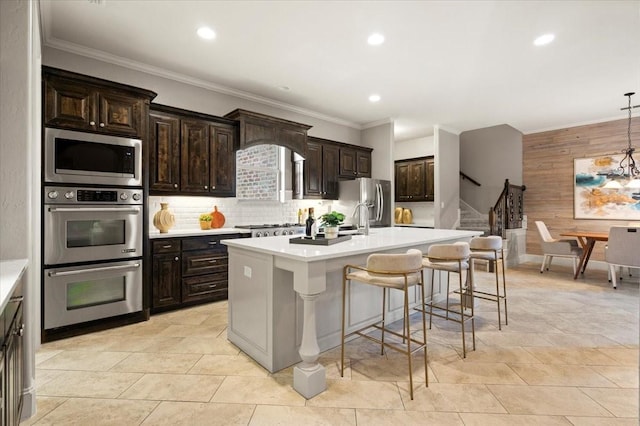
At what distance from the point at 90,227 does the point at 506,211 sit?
7.09m

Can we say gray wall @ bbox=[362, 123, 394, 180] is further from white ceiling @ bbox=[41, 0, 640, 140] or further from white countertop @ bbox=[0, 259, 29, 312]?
white countertop @ bbox=[0, 259, 29, 312]

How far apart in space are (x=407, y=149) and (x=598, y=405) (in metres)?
6.64

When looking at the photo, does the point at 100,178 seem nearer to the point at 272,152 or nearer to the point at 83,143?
the point at 83,143

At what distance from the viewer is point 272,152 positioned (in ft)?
16.5

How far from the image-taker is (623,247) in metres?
4.57

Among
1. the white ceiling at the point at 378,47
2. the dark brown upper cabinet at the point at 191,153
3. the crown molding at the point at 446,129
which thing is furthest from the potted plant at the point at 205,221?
the crown molding at the point at 446,129

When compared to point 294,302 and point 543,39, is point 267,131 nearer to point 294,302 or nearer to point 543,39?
point 294,302

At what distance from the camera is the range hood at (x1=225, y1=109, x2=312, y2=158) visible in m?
4.29

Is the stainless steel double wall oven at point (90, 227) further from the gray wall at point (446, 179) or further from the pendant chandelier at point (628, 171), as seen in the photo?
the pendant chandelier at point (628, 171)

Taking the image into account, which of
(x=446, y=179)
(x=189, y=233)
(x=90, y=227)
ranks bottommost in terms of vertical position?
(x=189, y=233)

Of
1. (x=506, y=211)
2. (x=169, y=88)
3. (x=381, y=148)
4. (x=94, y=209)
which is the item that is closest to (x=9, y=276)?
(x=94, y=209)

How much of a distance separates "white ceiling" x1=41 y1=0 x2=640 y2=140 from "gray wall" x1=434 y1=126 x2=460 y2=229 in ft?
4.76

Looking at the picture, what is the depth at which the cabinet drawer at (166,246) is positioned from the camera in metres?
3.44

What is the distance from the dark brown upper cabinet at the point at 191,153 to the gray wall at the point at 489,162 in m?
6.44
